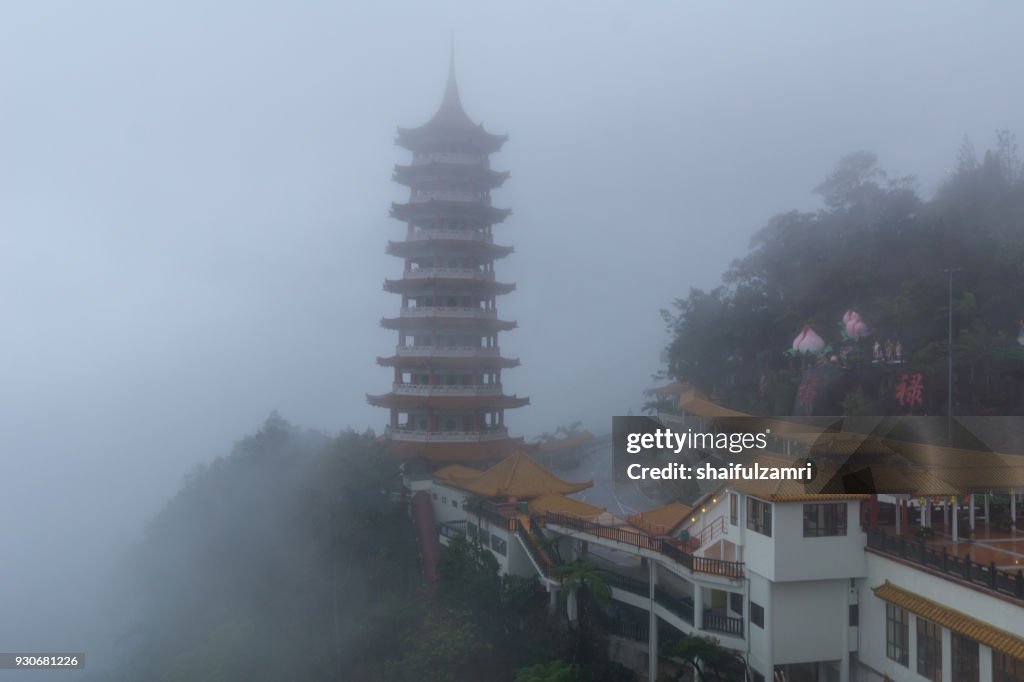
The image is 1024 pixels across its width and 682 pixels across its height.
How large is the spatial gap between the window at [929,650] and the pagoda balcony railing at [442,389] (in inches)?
698

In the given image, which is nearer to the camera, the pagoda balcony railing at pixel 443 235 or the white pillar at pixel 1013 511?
the white pillar at pixel 1013 511

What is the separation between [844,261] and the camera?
3111cm

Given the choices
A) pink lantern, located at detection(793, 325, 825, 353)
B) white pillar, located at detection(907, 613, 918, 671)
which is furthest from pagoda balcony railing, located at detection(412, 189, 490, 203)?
white pillar, located at detection(907, 613, 918, 671)

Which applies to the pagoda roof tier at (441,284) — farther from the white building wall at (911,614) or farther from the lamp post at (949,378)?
the white building wall at (911,614)

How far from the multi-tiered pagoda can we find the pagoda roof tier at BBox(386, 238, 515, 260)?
4 cm

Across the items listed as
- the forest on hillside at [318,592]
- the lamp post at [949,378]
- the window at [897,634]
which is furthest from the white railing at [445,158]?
the window at [897,634]

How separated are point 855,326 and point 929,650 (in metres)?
16.4

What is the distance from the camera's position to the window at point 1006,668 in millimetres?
10375

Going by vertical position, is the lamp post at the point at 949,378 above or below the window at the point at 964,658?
above

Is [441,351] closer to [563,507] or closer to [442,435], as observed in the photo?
[442,435]

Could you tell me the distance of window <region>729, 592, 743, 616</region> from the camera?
14905mm

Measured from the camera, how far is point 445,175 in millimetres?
29672

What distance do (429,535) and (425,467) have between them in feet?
11.4

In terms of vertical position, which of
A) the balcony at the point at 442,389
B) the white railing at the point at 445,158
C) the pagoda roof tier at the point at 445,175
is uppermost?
the white railing at the point at 445,158
